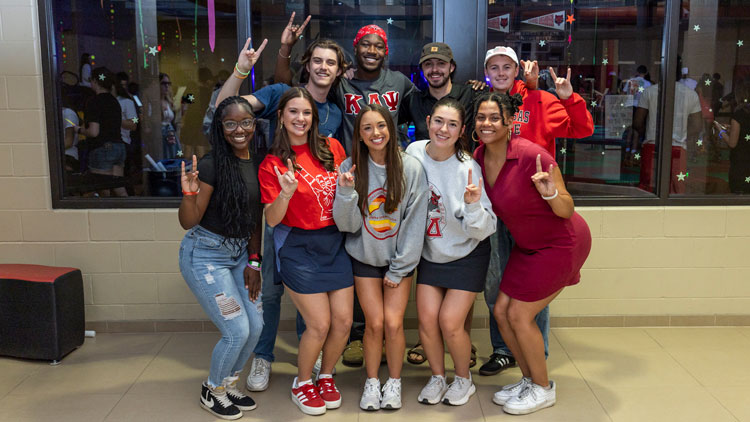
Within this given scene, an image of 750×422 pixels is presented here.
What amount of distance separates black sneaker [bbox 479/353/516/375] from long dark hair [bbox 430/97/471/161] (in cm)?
116

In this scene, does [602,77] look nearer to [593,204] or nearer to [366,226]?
[593,204]

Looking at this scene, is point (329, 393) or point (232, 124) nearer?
point (232, 124)

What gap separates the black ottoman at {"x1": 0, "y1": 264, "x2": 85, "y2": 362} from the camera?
137 inches

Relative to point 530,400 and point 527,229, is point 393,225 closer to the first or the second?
point 527,229

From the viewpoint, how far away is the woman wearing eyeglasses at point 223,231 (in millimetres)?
2791

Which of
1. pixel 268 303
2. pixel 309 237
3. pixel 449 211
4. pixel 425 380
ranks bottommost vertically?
pixel 425 380

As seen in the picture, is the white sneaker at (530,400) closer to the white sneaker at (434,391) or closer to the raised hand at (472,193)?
the white sneaker at (434,391)

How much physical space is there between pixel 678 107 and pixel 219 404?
3.18m

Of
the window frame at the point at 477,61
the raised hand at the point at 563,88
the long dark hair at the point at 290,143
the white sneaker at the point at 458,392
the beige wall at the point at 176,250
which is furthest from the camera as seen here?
the beige wall at the point at 176,250

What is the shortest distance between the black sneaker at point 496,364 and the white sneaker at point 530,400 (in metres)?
0.38

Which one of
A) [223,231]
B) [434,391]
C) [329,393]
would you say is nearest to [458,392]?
[434,391]

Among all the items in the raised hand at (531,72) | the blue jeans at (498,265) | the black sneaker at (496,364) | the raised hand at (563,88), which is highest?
the raised hand at (531,72)

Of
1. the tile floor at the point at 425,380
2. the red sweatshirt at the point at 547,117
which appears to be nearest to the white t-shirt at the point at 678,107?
the red sweatshirt at the point at 547,117

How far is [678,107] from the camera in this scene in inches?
156
